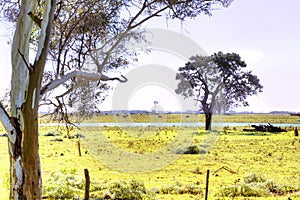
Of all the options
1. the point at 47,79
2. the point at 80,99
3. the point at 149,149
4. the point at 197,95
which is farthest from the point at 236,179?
the point at 197,95

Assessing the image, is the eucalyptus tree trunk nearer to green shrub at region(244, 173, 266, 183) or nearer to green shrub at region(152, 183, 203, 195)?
green shrub at region(152, 183, 203, 195)

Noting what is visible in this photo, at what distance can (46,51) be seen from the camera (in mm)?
4527

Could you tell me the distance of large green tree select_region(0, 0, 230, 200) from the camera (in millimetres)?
4355

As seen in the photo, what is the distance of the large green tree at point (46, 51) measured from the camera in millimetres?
4355

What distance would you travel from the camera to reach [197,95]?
28.8m

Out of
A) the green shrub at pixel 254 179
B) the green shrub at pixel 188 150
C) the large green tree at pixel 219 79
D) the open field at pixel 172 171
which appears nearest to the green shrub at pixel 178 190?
the open field at pixel 172 171

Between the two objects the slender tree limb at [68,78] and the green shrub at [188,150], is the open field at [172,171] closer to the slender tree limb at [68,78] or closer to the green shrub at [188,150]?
the green shrub at [188,150]

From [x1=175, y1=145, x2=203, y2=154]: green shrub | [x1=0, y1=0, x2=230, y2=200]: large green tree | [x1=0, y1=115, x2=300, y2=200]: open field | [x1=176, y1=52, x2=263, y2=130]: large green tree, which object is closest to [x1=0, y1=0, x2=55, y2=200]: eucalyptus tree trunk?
[x1=0, y1=0, x2=230, y2=200]: large green tree

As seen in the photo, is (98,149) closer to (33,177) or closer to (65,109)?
(65,109)

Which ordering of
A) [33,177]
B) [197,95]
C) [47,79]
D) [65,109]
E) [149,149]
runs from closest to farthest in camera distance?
[33,177] < [65,109] < [47,79] < [149,149] < [197,95]

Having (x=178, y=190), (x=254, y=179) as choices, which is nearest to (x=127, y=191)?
(x=178, y=190)

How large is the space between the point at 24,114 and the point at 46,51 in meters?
0.76

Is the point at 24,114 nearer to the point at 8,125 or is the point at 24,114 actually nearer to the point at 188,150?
the point at 8,125

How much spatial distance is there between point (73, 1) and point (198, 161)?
7644mm
